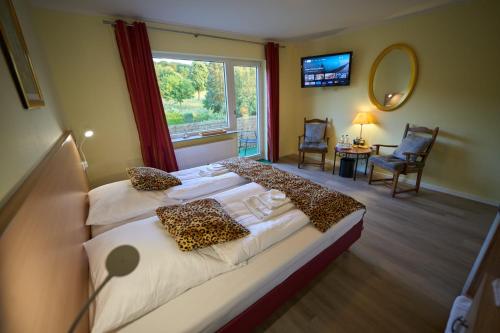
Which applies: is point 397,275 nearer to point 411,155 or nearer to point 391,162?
point 391,162

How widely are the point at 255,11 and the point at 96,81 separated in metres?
2.17

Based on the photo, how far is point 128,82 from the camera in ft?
8.89

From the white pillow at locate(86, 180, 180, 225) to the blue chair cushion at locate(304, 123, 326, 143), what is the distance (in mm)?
3285

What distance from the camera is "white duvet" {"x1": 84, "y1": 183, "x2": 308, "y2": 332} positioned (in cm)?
95

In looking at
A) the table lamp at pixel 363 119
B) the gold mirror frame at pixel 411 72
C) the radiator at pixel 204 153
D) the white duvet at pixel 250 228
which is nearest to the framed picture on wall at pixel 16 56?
the white duvet at pixel 250 228

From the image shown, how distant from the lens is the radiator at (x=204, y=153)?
336 centimetres

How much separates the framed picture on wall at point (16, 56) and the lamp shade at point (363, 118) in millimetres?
3969

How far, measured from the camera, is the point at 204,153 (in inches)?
141

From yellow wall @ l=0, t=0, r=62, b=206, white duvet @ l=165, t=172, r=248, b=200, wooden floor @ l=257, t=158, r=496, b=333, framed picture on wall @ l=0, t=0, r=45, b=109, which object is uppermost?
framed picture on wall @ l=0, t=0, r=45, b=109

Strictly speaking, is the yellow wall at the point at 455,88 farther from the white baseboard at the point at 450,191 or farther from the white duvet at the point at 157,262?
the white duvet at the point at 157,262

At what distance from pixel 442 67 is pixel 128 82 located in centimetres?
424

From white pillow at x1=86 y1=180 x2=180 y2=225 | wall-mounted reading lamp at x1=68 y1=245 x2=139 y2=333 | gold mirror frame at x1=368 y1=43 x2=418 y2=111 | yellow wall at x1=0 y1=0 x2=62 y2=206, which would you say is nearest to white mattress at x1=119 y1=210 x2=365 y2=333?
wall-mounted reading lamp at x1=68 y1=245 x2=139 y2=333

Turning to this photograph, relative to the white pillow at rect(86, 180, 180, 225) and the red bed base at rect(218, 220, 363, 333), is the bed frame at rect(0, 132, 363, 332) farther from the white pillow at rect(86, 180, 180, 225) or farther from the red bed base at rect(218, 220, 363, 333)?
the white pillow at rect(86, 180, 180, 225)

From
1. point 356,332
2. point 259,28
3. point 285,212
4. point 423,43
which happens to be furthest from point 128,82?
Result: point 423,43
